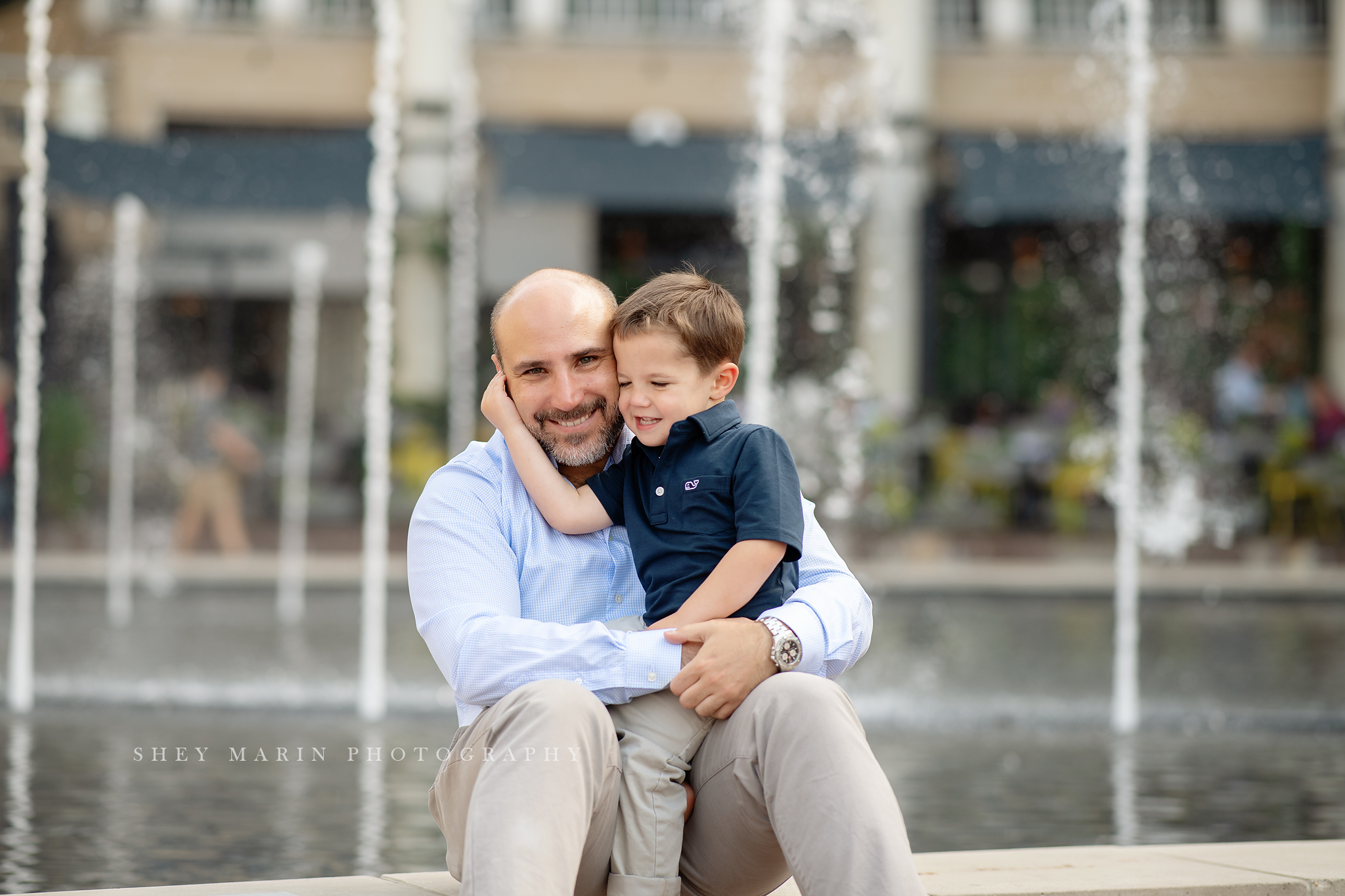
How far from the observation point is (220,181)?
15.2 metres

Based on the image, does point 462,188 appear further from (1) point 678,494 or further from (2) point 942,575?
(1) point 678,494

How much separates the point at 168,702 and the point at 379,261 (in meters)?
2.91

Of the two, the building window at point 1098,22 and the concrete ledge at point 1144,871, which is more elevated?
the building window at point 1098,22

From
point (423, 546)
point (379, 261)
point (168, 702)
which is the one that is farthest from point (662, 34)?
point (423, 546)

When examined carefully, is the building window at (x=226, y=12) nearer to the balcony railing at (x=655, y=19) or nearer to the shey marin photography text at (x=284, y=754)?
the balcony railing at (x=655, y=19)

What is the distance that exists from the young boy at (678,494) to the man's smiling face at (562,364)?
0.11 ft

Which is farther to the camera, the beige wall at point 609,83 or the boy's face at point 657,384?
the beige wall at point 609,83

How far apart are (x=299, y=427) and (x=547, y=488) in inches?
580

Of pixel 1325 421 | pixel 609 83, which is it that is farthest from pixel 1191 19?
pixel 1325 421

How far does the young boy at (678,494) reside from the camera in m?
2.69

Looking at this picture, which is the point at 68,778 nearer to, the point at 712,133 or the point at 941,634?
the point at 941,634

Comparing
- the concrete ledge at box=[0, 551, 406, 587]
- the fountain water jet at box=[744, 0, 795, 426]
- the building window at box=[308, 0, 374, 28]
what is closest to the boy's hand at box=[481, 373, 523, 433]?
the fountain water jet at box=[744, 0, 795, 426]

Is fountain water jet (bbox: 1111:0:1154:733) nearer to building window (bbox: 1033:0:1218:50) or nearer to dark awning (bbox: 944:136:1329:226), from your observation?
dark awning (bbox: 944:136:1329:226)

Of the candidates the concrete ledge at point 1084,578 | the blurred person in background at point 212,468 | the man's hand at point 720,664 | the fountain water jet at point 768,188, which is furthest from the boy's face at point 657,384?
the blurred person in background at point 212,468
